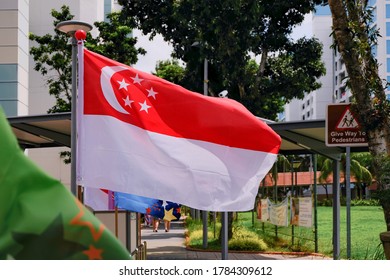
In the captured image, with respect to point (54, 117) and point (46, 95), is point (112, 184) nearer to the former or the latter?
point (54, 117)

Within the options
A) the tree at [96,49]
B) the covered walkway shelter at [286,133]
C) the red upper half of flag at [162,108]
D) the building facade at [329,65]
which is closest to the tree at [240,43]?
the tree at [96,49]

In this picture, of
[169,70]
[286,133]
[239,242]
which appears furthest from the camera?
[169,70]

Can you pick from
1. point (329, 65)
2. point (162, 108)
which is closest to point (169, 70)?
point (162, 108)

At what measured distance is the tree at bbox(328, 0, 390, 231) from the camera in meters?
9.65

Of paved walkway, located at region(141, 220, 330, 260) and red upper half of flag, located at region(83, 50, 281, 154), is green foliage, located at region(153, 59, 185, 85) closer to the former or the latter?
paved walkway, located at region(141, 220, 330, 260)

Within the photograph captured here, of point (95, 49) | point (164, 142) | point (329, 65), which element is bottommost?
point (164, 142)

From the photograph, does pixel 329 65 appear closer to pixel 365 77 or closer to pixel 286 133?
pixel 286 133

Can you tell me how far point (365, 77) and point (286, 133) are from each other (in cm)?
374

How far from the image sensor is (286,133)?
1365cm

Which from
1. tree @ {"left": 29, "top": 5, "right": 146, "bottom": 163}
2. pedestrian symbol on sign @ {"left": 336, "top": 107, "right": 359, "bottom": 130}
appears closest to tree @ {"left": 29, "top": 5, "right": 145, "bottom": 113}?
tree @ {"left": 29, "top": 5, "right": 146, "bottom": 163}

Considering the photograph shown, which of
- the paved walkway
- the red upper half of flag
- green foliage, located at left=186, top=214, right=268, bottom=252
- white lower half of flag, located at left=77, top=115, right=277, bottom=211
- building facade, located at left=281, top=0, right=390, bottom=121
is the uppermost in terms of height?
building facade, located at left=281, top=0, right=390, bottom=121

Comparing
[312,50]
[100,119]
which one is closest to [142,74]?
[100,119]

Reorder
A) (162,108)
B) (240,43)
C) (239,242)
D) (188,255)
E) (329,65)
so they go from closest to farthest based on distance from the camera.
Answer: (162,108) < (188,255) < (239,242) < (240,43) < (329,65)

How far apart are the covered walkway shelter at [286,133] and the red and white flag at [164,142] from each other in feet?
17.9
